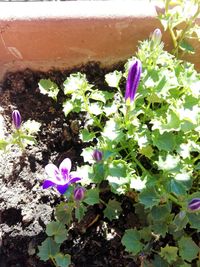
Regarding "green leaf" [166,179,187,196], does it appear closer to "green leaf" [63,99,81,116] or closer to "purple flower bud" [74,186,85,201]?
"purple flower bud" [74,186,85,201]

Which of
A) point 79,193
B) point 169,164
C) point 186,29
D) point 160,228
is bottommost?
point 160,228

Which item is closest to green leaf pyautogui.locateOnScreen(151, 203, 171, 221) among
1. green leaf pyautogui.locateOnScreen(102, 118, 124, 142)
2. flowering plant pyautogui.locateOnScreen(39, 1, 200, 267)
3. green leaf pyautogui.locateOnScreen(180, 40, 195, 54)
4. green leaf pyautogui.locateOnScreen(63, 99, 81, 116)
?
flowering plant pyautogui.locateOnScreen(39, 1, 200, 267)

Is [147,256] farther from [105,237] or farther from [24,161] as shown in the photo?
[24,161]

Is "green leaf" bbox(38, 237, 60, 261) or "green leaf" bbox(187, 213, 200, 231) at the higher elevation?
"green leaf" bbox(187, 213, 200, 231)

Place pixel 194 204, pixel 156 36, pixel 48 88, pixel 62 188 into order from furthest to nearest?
1. pixel 48 88
2. pixel 156 36
3. pixel 62 188
4. pixel 194 204

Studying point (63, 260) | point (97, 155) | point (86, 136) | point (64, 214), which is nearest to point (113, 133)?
point (97, 155)

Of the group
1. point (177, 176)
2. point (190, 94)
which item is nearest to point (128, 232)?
point (177, 176)

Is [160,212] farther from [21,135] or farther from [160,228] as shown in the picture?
[21,135]
